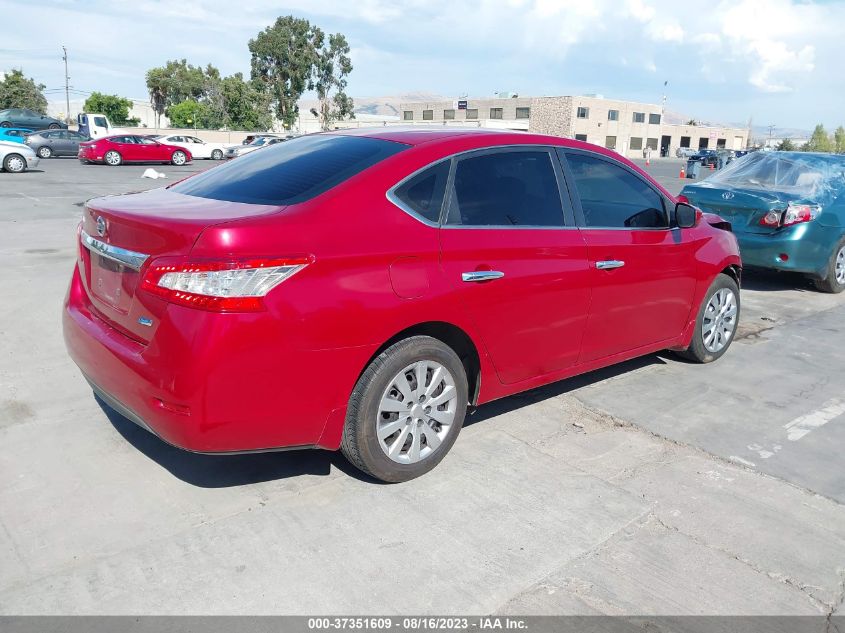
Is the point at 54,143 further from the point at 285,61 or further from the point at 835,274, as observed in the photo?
the point at 285,61

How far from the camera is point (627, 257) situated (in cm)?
446

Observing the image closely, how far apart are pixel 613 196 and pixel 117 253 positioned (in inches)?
119

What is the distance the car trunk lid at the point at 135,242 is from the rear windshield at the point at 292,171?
0.53ft

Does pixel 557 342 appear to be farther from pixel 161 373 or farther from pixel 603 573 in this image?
pixel 161 373

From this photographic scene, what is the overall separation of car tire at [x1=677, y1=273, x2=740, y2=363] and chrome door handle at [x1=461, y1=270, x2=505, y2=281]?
240 cm

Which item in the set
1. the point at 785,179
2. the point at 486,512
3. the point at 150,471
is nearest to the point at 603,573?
A: the point at 486,512

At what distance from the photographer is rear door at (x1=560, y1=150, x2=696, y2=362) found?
430 centimetres

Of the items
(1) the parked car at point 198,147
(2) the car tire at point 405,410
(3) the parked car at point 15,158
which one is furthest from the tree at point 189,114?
(2) the car tire at point 405,410

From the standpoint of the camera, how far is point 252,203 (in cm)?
333

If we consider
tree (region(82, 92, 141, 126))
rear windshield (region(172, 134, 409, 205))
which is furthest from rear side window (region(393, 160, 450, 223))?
tree (region(82, 92, 141, 126))

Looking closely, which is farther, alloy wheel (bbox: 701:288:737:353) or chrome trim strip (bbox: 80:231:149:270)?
alloy wheel (bbox: 701:288:737:353)

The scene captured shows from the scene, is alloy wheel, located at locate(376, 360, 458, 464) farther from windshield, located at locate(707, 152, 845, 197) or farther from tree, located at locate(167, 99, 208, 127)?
tree, located at locate(167, 99, 208, 127)

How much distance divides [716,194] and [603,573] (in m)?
6.68

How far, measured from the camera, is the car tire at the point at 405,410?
10.8 feet
